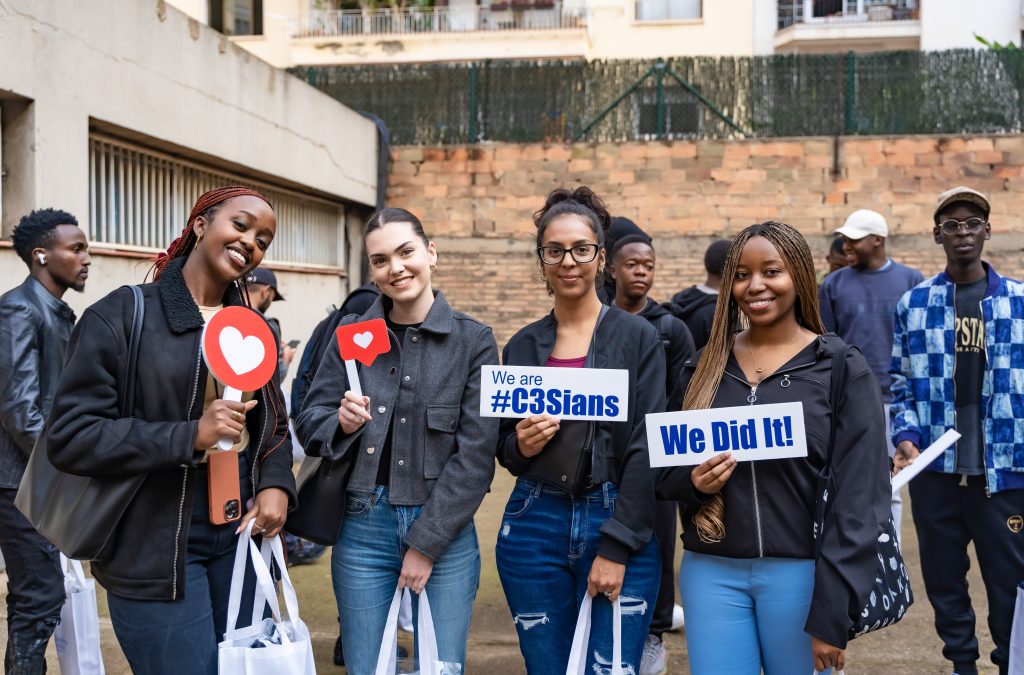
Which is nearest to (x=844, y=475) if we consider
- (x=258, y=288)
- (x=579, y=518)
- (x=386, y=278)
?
(x=579, y=518)

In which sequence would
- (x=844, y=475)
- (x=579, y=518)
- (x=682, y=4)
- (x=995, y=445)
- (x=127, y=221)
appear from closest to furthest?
(x=844, y=475)
(x=579, y=518)
(x=995, y=445)
(x=127, y=221)
(x=682, y=4)

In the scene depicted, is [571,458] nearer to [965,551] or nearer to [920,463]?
[920,463]

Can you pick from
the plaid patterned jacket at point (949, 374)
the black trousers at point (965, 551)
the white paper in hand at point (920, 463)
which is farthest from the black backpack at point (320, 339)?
the black trousers at point (965, 551)

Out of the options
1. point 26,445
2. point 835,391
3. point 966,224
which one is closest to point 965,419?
point 966,224

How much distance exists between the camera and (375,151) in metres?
12.8

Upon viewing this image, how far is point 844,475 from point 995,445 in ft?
5.19

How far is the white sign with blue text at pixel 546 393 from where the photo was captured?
9.25ft

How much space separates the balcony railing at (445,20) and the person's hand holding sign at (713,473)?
22.0 meters

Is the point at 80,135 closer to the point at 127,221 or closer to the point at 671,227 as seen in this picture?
the point at 127,221

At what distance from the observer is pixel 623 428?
2.95m

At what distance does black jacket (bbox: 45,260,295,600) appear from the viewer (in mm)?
2439

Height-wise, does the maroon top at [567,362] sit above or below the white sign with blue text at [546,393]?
above

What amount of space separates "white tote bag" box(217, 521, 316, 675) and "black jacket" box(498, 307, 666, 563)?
775mm

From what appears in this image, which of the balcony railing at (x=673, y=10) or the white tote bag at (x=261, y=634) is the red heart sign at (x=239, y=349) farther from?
the balcony railing at (x=673, y=10)
